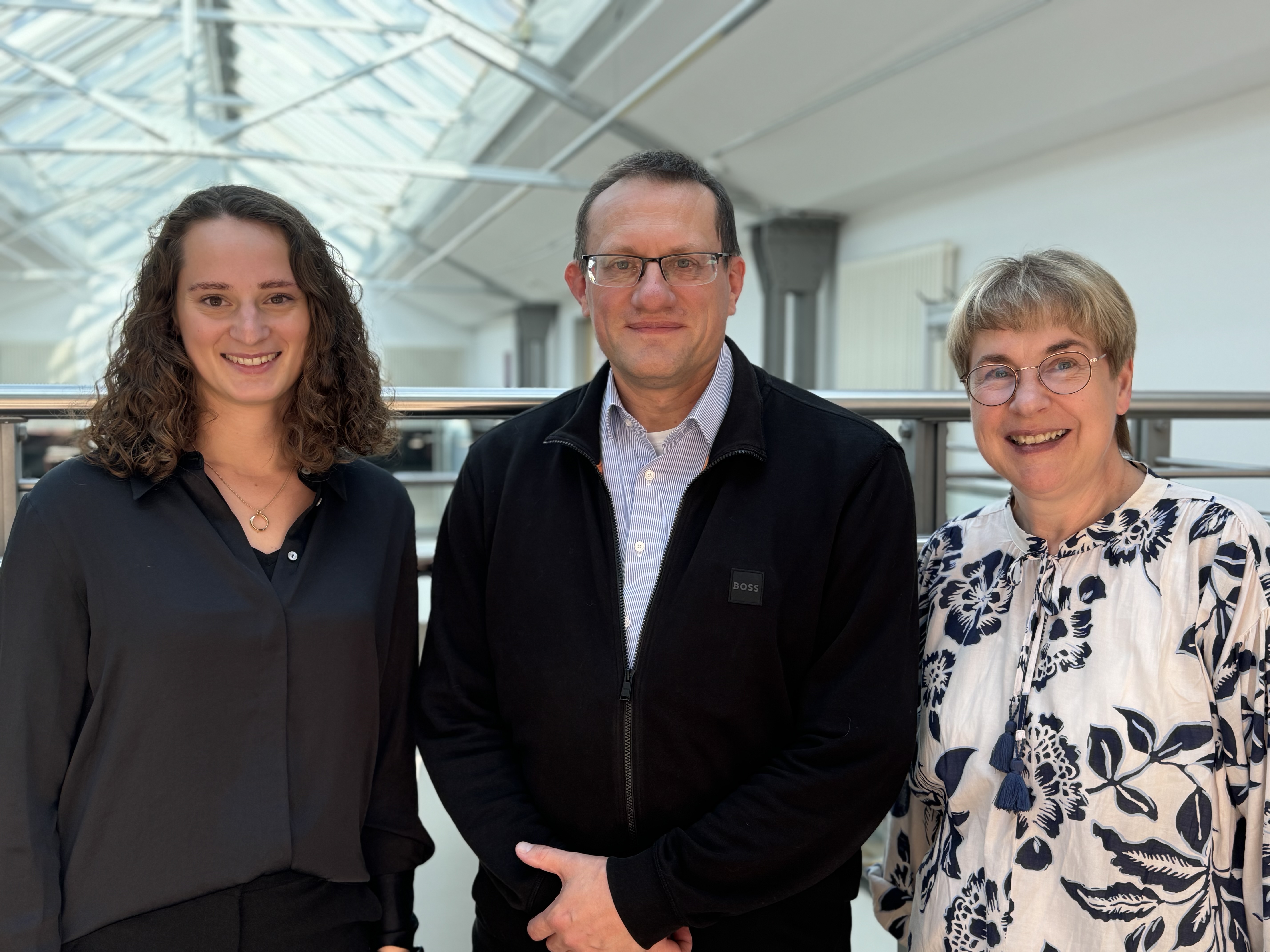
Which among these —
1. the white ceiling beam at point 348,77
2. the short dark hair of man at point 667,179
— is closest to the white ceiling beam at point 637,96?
the white ceiling beam at point 348,77

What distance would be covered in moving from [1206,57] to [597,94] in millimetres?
5075

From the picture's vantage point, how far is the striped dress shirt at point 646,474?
142 cm

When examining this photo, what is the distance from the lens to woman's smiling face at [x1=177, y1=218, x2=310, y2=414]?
4.49 ft

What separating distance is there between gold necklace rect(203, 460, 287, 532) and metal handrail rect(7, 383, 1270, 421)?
0.69 feet

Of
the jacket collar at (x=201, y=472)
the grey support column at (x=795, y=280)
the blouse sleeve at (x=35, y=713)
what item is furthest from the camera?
the grey support column at (x=795, y=280)

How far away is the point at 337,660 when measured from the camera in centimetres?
133

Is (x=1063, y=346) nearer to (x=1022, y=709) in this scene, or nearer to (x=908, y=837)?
(x=1022, y=709)

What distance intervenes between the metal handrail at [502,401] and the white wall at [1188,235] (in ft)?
12.7

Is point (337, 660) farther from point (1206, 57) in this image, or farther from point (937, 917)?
point (1206, 57)

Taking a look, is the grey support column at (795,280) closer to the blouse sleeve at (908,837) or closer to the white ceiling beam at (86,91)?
the white ceiling beam at (86,91)

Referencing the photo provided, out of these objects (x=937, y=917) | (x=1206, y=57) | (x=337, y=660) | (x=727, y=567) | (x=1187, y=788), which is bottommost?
(x=937, y=917)

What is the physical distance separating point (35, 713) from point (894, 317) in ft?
27.1

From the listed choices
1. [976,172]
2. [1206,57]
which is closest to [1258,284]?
[1206,57]

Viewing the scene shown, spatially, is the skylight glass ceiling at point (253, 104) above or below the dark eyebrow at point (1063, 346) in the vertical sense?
above
